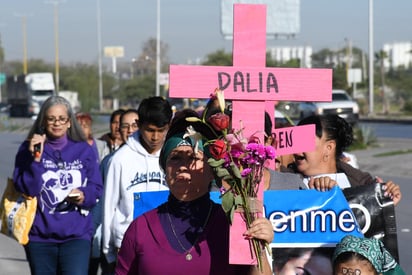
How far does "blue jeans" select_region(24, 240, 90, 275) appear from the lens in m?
6.07

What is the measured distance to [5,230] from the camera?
6.33 meters

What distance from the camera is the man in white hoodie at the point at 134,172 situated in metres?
6.03

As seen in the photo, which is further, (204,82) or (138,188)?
(138,188)

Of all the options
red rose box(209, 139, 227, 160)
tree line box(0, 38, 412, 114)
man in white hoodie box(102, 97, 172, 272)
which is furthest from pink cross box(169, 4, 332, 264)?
→ tree line box(0, 38, 412, 114)

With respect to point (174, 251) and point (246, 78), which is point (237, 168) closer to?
point (174, 251)

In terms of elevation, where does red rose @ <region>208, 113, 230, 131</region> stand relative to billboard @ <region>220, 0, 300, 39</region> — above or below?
below

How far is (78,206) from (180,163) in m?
3.18

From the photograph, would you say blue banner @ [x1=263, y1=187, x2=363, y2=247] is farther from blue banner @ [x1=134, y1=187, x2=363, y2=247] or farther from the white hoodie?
the white hoodie

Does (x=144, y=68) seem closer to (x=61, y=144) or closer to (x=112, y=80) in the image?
(x=112, y=80)

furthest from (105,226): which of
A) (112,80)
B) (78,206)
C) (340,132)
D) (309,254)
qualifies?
(112,80)

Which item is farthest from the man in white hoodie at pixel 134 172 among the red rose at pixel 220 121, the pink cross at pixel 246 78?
the red rose at pixel 220 121

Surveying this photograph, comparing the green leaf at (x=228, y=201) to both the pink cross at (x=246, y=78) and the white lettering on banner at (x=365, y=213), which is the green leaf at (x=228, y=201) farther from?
the white lettering on banner at (x=365, y=213)

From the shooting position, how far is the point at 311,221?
13.9 ft

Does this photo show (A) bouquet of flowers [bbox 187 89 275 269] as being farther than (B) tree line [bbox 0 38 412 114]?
No
